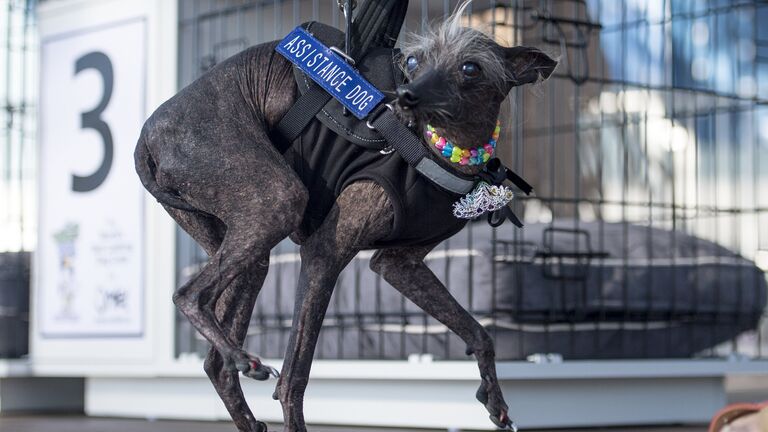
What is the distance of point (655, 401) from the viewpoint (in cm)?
462

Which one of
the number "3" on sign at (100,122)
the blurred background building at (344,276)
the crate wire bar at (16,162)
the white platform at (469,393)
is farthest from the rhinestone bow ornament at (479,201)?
the crate wire bar at (16,162)

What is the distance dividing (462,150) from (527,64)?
0.72ft

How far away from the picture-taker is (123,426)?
479 cm

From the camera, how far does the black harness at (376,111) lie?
7.50 feet

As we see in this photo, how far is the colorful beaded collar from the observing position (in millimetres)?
2270

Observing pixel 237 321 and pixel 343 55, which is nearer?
pixel 343 55

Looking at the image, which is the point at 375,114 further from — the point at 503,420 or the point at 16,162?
the point at 16,162

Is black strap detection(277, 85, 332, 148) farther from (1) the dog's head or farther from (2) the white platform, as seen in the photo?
(2) the white platform

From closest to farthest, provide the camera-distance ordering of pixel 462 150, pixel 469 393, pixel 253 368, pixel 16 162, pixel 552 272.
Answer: pixel 253 368
pixel 462 150
pixel 469 393
pixel 552 272
pixel 16 162

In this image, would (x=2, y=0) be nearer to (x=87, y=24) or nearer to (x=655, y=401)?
(x=87, y=24)

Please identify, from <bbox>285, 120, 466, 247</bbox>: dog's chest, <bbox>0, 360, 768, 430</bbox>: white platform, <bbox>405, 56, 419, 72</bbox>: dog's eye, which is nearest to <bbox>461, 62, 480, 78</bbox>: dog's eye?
<bbox>405, 56, 419, 72</bbox>: dog's eye

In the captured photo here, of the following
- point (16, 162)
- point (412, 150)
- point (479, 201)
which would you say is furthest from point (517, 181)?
point (16, 162)

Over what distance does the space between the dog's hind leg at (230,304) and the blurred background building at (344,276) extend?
5.29 feet

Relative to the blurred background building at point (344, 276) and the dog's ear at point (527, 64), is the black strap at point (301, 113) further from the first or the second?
the blurred background building at point (344, 276)
